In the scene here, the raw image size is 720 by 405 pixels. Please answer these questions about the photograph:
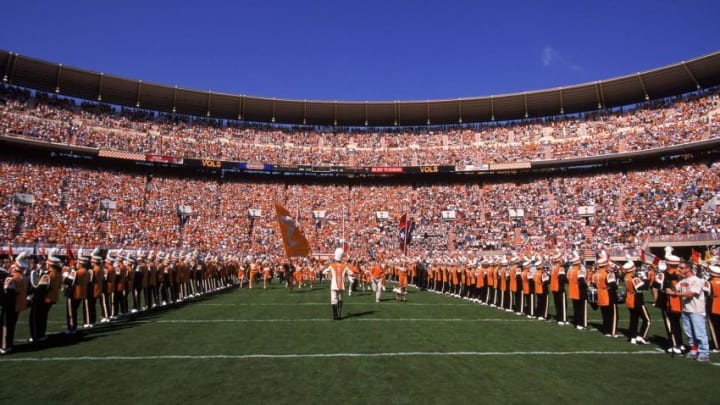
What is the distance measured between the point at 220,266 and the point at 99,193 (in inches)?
891

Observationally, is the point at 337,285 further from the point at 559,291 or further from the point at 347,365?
the point at 559,291

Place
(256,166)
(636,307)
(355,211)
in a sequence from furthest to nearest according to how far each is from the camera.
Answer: (355,211) → (256,166) → (636,307)

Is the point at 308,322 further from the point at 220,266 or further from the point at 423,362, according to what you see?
the point at 220,266

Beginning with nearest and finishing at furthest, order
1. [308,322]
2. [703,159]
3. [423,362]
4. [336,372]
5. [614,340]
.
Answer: [336,372] → [423,362] → [614,340] → [308,322] → [703,159]

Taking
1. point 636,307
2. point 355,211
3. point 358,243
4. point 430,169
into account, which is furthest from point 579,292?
point 355,211

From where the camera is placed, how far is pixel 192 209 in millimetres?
44188

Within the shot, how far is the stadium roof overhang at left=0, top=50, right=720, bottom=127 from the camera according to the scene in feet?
139

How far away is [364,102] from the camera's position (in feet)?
175

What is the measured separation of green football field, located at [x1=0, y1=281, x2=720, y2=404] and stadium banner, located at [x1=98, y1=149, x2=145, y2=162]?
111ft

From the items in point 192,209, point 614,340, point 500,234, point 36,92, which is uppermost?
point 36,92

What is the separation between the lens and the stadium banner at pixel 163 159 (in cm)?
4353

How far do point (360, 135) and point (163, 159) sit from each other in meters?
22.8

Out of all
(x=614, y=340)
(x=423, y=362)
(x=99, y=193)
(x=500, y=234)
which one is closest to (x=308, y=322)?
(x=423, y=362)

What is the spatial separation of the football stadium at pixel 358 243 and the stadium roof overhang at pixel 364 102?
0.22m
